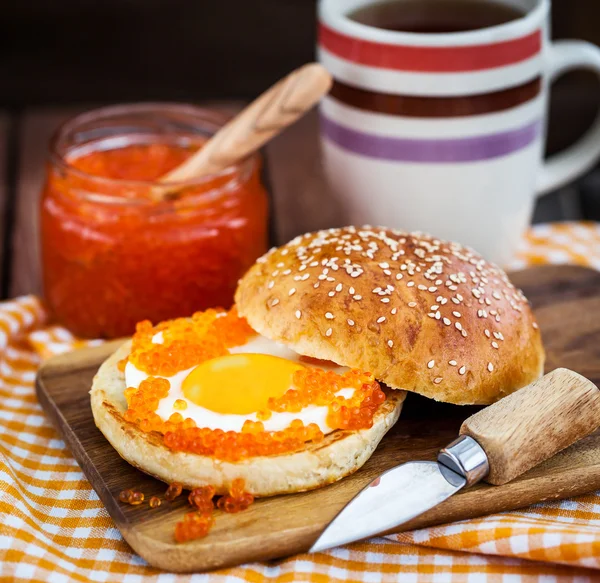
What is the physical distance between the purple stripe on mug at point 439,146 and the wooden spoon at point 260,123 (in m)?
0.30

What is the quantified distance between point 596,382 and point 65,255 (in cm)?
152

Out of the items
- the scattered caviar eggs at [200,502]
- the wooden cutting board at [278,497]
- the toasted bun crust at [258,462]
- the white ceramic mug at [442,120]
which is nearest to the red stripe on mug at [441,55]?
the white ceramic mug at [442,120]

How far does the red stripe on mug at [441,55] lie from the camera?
2.75m

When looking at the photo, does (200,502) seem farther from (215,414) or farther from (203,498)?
(215,414)

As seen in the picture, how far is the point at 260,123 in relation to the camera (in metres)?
2.72

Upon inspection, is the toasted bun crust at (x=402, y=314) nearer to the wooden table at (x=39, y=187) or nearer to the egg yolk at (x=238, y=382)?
the egg yolk at (x=238, y=382)

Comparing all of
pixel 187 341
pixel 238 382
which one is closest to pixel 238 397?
pixel 238 382

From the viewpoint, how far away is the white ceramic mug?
9.12 feet

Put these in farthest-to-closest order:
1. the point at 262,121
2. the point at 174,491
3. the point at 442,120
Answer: the point at 442,120 < the point at 262,121 < the point at 174,491

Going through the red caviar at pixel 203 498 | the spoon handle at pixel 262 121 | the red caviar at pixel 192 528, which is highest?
the spoon handle at pixel 262 121

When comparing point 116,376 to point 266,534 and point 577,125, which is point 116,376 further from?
point 577,125

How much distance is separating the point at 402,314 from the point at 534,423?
39cm

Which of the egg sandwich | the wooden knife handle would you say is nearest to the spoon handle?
the egg sandwich

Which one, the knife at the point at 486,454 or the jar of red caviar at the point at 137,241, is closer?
the knife at the point at 486,454
